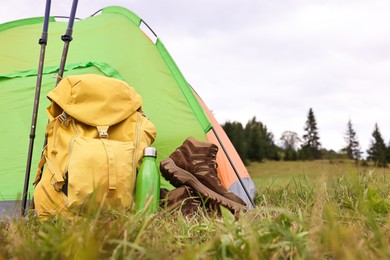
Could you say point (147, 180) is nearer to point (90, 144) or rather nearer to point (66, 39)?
point (90, 144)

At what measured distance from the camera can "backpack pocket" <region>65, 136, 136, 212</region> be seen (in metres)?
2.43

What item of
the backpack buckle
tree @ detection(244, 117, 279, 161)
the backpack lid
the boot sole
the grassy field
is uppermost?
tree @ detection(244, 117, 279, 161)

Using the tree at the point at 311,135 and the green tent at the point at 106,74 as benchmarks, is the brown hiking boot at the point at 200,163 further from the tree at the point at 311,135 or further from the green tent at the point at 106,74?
the tree at the point at 311,135

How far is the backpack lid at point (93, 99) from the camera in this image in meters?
2.82

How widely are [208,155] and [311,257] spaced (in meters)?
1.77

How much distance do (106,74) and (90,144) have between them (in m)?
1.25

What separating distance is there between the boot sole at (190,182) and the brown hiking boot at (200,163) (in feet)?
0.39

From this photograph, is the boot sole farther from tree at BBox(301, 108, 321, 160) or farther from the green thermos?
tree at BBox(301, 108, 321, 160)

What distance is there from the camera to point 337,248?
124 cm

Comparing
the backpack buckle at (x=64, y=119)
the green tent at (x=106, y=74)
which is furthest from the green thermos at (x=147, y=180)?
the green tent at (x=106, y=74)

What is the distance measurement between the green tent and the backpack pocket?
0.81 meters

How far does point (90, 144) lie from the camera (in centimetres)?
260

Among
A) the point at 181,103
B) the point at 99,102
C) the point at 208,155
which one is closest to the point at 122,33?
the point at 181,103

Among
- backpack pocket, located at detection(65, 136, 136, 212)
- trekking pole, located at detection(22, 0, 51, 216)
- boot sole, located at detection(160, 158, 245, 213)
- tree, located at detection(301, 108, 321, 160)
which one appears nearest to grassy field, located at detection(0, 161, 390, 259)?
backpack pocket, located at detection(65, 136, 136, 212)
